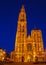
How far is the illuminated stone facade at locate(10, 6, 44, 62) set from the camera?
217 feet

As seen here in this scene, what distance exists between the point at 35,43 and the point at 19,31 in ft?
21.3

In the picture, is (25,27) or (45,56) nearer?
(45,56)

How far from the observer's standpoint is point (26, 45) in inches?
2721

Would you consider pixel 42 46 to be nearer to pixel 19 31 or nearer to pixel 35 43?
pixel 35 43

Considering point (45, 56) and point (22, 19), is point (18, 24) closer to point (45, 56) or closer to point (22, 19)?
point (22, 19)

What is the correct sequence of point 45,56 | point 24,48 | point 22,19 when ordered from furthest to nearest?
point 22,19 < point 24,48 < point 45,56

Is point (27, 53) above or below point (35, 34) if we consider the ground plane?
below

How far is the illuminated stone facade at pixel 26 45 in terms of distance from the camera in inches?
2606

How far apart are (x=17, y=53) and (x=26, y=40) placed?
5827 mm

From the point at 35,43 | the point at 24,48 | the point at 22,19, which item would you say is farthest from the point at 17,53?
the point at 22,19

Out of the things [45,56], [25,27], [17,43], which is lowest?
[45,56]

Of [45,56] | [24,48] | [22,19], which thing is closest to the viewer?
[45,56]

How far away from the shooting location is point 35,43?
69562 millimetres

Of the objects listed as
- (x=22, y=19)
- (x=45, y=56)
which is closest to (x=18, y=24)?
(x=22, y=19)
